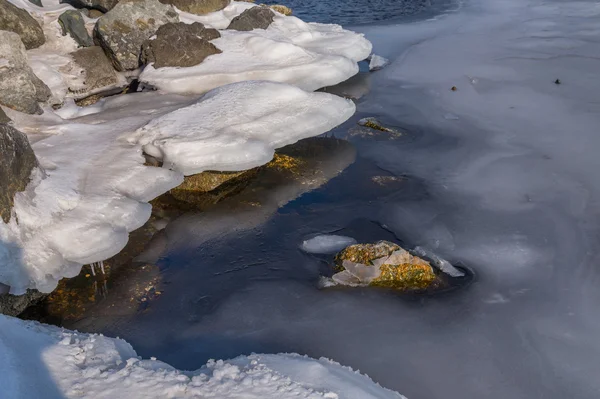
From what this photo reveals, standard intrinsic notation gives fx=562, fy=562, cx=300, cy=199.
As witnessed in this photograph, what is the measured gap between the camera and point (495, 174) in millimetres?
9344

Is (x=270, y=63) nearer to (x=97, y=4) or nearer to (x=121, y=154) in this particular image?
(x=97, y=4)

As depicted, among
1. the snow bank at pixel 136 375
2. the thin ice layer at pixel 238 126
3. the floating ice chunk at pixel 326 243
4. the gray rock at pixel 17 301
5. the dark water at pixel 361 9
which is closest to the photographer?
the snow bank at pixel 136 375

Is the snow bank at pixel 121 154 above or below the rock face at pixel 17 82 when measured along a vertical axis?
below

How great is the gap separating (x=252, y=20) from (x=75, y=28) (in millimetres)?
4164

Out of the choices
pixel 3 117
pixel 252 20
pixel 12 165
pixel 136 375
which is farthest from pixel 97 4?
pixel 136 375

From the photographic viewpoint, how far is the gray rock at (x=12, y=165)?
6.78 m

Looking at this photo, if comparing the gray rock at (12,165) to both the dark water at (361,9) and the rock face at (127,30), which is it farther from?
the dark water at (361,9)

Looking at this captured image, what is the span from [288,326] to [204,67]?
7436mm

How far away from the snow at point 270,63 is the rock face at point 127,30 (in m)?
0.82

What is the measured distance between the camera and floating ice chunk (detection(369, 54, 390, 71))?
578 inches

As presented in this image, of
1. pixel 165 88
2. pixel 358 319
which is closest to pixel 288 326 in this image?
pixel 358 319

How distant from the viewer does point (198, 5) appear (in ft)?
47.4

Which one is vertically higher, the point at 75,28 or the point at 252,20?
the point at 75,28

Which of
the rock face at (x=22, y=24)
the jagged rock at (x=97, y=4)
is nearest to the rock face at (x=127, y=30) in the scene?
the jagged rock at (x=97, y=4)
